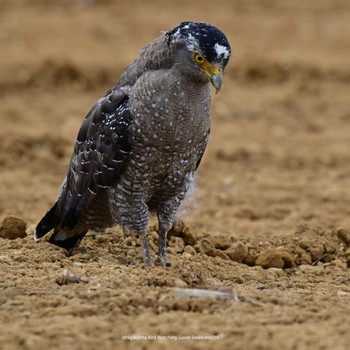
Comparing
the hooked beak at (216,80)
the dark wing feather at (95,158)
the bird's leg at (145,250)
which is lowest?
the bird's leg at (145,250)

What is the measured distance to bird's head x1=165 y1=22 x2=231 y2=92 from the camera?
709 centimetres

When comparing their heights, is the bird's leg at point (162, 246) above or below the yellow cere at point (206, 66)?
below

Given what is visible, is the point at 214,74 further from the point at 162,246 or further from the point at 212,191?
the point at 212,191

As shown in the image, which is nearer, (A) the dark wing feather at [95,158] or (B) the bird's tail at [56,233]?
(A) the dark wing feather at [95,158]

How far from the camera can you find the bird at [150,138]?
23.9 feet

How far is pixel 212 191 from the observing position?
1217cm

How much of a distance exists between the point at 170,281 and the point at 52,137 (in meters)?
8.08

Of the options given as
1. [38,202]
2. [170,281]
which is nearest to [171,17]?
[38,202]

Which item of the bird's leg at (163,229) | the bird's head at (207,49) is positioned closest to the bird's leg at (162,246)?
the bird's leg at (163,229)

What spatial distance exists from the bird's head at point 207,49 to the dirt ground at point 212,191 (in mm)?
1431

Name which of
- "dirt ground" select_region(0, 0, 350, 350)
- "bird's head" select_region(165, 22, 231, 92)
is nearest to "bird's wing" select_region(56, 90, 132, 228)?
"dirt ground" select_region(0, 0, 350, 350)

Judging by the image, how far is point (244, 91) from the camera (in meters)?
17.2

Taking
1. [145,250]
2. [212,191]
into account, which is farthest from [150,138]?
[212,191]

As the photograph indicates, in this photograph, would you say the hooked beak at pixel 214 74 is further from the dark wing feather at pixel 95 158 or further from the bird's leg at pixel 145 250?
the bird's leg at pixel 145 250
